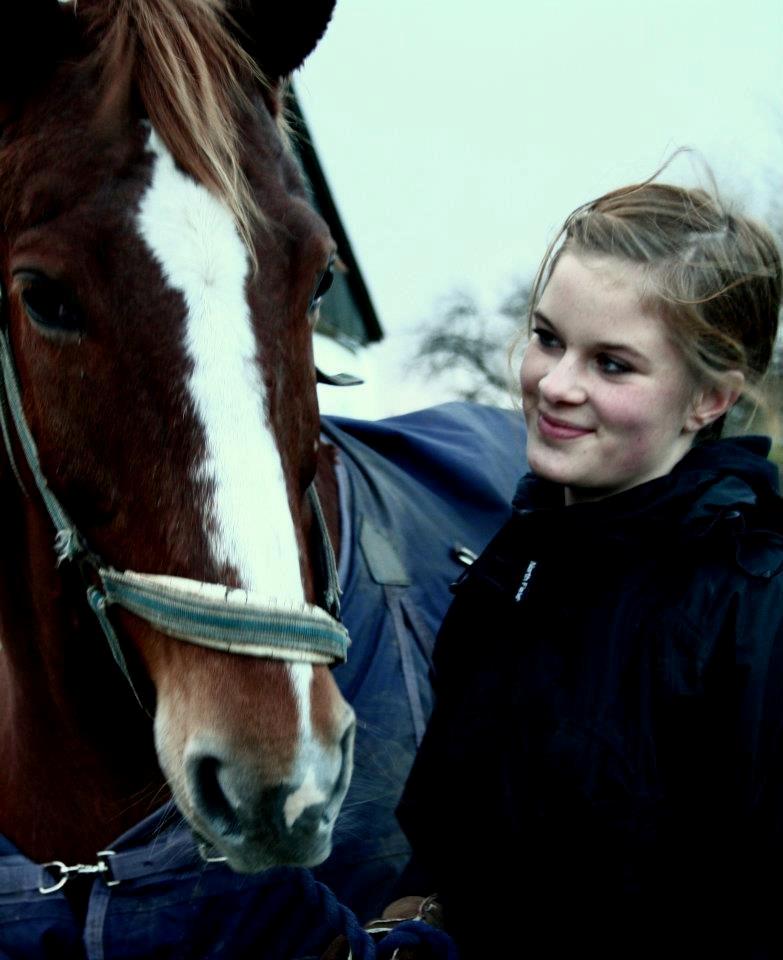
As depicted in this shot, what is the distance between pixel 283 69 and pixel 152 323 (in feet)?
2.37

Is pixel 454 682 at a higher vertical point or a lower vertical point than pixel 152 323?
lower

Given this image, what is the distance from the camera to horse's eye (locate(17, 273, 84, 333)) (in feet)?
4.31

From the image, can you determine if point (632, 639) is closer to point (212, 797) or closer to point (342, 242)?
point (212, 797)

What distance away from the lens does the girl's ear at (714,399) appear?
1.53 m

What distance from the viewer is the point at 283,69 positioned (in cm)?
172

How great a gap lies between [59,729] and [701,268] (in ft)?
4.61

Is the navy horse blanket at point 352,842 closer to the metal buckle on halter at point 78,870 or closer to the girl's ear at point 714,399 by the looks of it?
the metal buckle on halter at point 78,870

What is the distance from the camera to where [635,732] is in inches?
54.9

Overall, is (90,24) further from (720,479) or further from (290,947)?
(290,947)

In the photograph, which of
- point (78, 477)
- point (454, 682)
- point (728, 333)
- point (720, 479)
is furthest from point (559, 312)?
point (78, 477)

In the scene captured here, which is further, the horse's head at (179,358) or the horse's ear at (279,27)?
the horse's ear at (279,27)

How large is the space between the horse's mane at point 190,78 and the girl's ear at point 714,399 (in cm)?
77

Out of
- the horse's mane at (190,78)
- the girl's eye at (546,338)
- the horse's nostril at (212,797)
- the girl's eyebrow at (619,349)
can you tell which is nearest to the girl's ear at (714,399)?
the girl's eyebrow at (619,349)

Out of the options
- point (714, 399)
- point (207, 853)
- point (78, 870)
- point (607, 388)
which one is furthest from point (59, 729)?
point (714, 399)
